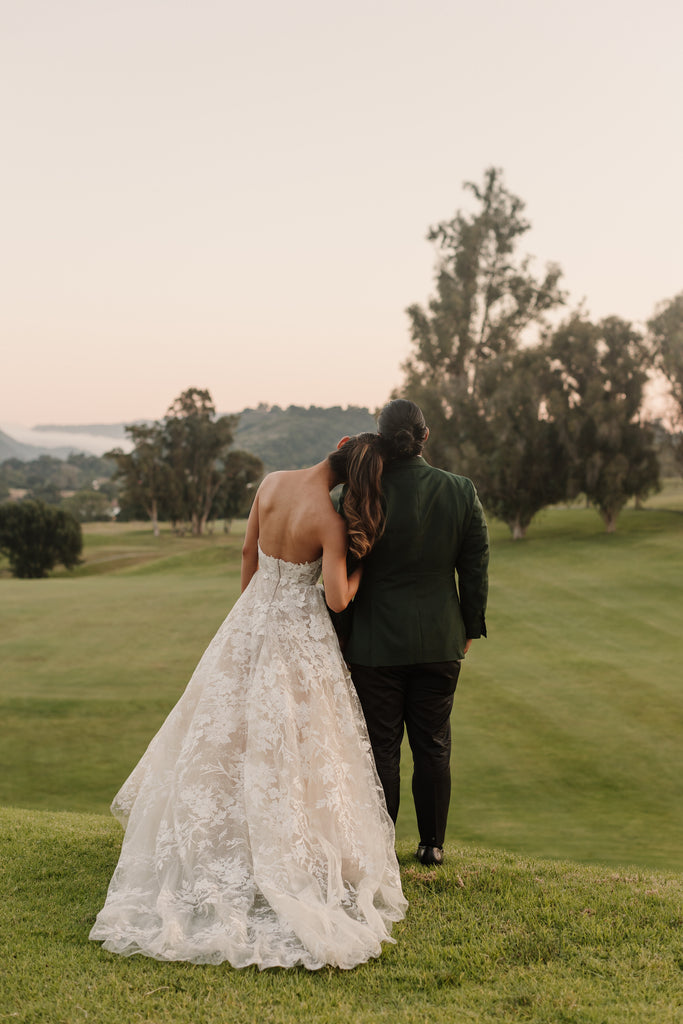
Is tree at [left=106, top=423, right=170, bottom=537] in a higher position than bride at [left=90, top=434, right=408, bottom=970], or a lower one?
higher

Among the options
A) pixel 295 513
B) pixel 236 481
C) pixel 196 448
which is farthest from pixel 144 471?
pixel 295 513

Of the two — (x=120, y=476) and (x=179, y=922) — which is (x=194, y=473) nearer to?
(x=120, y=476)

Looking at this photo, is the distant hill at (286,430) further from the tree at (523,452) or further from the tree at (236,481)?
the tree at (523,452)

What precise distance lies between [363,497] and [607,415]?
29624 mm

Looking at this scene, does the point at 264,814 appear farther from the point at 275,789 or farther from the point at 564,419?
the point at 564,419

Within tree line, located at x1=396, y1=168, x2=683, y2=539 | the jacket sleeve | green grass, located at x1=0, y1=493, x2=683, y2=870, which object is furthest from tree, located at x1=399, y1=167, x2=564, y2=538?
the jacket sleeve

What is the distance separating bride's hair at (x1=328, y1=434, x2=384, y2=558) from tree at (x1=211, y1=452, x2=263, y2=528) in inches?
2098

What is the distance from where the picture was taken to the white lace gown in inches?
121

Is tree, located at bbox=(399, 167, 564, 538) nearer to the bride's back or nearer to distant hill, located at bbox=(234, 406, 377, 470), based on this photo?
distant hill, located at bbox=(234, 406, 377, 470)

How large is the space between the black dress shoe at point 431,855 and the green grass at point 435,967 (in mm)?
105

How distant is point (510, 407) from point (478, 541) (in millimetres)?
29857

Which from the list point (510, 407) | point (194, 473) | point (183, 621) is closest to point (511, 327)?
point (510, 407)

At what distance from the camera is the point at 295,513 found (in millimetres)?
3713

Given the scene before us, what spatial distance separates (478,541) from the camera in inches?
153
